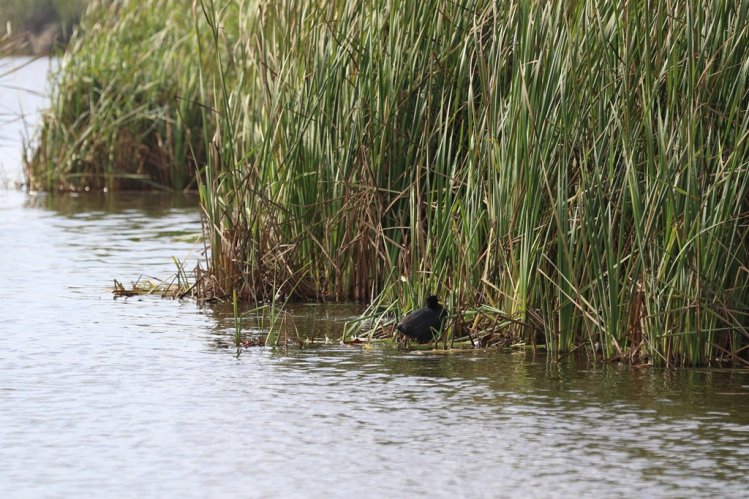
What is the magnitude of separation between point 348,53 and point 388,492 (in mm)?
4054

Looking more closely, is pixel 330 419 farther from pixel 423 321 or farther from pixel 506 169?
pixel 506 169

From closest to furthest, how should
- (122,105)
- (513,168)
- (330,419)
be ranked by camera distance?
(330,419)
(513,168)
(122,105)

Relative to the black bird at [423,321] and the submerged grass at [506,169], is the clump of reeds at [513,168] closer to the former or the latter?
the submerged grass at [506,169]

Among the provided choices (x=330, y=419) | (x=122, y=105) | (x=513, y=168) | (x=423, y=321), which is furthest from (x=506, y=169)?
(x=122, y=105)

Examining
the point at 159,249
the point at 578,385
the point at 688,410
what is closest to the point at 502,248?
the point at 578,385

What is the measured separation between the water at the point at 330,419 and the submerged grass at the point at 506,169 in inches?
13.8

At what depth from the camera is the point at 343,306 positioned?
9.21 m

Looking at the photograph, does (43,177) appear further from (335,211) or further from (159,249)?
(335,211)

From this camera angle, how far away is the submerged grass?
696 cm

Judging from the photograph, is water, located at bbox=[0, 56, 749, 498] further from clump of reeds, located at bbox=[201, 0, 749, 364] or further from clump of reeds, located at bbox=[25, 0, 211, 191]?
clump of reeds, located at bbox=[25, 0, 211, 191]

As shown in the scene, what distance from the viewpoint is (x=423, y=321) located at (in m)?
7.55

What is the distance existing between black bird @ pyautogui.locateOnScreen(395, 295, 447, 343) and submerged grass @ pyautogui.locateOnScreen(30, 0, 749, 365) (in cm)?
15

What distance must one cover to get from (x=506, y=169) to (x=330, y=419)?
1.90m

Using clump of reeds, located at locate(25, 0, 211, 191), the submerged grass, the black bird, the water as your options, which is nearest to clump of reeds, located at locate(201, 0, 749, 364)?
the submerged grass
